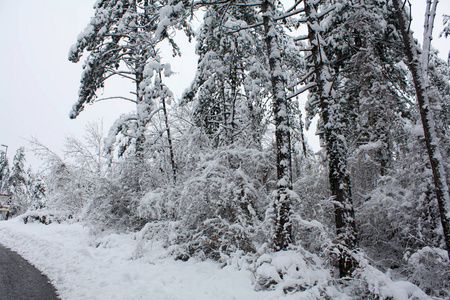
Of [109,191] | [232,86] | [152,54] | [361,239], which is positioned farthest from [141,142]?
[361,239]

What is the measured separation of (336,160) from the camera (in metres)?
6.28

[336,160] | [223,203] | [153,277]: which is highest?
[336,160]

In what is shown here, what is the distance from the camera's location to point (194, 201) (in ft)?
25.9

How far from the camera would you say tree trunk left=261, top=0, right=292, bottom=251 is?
6.34 metres

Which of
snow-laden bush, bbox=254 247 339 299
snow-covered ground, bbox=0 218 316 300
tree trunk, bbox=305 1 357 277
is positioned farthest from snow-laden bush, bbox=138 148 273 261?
tree trunk, bbox=305 1 357 277

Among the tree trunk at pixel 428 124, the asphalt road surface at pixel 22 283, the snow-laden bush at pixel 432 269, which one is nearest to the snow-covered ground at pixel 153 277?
the asphalt road surface at pixel 22 283

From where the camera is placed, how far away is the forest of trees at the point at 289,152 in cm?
581

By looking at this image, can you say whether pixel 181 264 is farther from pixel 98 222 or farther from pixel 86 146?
pixel 86 146

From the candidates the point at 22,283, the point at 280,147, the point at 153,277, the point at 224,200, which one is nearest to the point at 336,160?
the point at 280,147

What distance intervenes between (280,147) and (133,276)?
474 cm

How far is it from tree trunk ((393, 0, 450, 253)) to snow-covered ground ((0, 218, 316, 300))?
3.11 m

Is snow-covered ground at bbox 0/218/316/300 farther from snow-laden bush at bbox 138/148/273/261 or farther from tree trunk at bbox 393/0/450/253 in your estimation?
tree trunk at bbox 393/0/450/253

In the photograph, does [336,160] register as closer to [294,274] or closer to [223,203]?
[294,274]

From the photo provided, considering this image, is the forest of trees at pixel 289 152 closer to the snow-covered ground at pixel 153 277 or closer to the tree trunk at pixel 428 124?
the tree trunk at pixel 428 124
